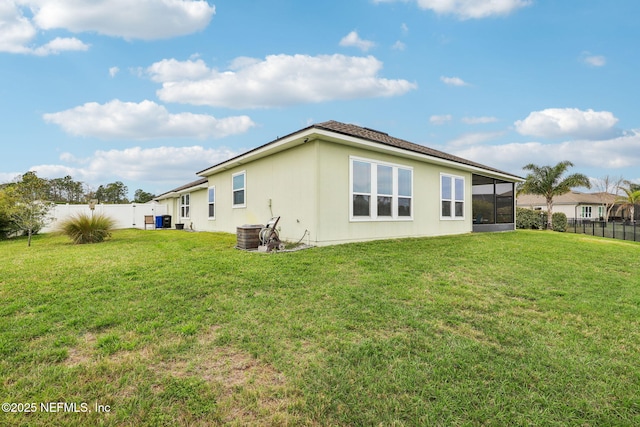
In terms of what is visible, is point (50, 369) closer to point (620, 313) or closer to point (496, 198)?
point (620, 313)

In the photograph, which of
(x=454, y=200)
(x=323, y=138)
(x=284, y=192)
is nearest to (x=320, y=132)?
(x=323, y=138)

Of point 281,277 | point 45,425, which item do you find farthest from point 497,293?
point 45,425

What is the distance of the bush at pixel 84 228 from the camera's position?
961cm

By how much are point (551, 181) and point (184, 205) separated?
25968 millimetres

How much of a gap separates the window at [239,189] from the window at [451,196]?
7824 mm

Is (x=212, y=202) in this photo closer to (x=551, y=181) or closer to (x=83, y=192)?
(x=551, y=181)

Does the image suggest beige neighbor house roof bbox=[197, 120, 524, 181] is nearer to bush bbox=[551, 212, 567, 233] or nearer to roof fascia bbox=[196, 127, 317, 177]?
roof fascia bbox=[196, 127, 317, 177]

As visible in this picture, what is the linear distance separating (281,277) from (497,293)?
138 inches

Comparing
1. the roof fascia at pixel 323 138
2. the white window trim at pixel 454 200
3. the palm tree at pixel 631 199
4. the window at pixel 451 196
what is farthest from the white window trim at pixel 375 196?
the palm tree at pixel 631 199

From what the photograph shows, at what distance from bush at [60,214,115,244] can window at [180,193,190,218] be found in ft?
27.9

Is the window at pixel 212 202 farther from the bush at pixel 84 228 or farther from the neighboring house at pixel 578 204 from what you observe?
the neighboring house at pixel 578 204

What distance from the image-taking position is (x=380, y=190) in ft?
30.9

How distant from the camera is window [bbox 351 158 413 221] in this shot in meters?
8.84

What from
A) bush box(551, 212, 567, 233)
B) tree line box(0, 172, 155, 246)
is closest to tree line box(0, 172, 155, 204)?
tree line box(0, 172, 155, 246)
